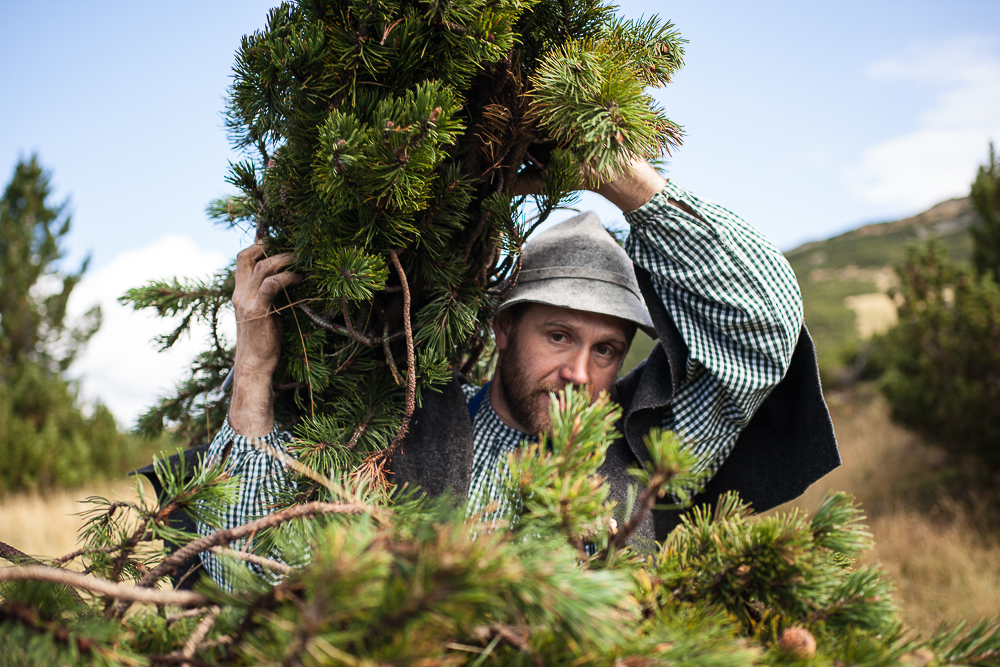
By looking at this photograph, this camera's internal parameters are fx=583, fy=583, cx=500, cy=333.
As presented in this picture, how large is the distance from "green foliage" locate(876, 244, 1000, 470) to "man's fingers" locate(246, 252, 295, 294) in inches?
251

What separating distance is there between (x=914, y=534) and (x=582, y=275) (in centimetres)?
550

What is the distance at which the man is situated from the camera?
Answer: 1608 mm

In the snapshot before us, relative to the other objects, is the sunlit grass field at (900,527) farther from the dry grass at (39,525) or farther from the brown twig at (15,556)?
the brown twig at (15,556)

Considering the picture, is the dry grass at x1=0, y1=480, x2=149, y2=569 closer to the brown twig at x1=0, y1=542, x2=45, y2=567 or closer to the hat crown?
the hat crown

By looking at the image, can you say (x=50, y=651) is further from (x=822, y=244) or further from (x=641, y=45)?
(x=822, y=244)

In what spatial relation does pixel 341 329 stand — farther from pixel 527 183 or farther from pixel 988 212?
pixel 988 212

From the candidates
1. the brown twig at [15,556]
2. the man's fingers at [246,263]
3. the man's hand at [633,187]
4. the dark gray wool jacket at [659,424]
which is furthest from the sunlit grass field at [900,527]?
the man's hand at [633,187]

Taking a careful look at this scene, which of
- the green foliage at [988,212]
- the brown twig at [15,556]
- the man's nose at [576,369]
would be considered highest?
the green foliage at [988,212]

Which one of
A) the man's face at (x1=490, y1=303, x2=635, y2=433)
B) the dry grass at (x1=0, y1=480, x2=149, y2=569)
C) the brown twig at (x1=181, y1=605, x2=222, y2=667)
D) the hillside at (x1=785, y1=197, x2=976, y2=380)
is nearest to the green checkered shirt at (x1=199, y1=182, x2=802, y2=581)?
the man's face at (x1=490, y1=303, x2=635, y2=433)

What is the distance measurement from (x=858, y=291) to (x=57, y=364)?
1942 inches

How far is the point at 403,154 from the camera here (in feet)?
3.44

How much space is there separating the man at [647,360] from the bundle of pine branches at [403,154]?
0.16 metres

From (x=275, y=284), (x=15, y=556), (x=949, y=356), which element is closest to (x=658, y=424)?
(x=275, y=284)

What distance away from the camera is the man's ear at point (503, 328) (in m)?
2.42
